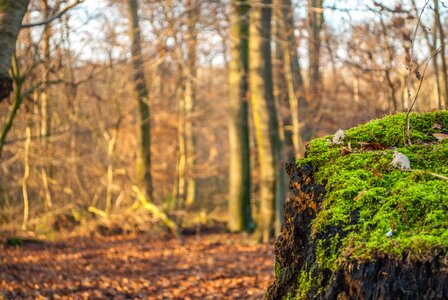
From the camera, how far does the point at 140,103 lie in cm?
1683

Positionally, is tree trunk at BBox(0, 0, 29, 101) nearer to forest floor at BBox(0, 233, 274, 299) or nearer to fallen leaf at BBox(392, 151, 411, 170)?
forest floor at BBox(0, 233, 274, 299)

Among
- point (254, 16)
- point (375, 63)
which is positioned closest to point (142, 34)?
point (254, 16)

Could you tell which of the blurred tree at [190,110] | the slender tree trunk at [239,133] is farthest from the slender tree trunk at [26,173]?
the blurred tree at [190,110]

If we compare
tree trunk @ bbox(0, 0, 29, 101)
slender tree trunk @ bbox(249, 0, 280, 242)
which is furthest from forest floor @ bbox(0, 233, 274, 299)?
tree trunk @ bbox(0, 0, 29, 101)

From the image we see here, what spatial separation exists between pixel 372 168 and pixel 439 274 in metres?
0.87

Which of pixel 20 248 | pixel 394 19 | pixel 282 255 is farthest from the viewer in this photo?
pixel 20 248

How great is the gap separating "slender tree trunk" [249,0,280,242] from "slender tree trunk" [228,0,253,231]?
1.83m

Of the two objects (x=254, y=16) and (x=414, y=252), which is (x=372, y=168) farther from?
(x=254, y=16)

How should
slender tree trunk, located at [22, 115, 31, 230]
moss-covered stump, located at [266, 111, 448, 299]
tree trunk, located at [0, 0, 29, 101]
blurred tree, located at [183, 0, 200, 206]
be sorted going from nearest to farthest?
moss-covered stump, located at [266, 111, 448, 299]
tree trunk, located at [0, 0, 29, 101]
slender tree trunk, located at [22, 115, 31, 230]
blurred tree, located at [183, 0, 200, 206]

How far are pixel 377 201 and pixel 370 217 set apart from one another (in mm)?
130

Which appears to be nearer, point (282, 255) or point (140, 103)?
point (282, 255)

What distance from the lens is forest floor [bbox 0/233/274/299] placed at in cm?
693

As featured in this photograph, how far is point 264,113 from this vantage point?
1204 cm

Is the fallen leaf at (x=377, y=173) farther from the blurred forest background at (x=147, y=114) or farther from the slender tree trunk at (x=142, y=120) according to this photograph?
the slender tree trunk at (x=142, y=120)
